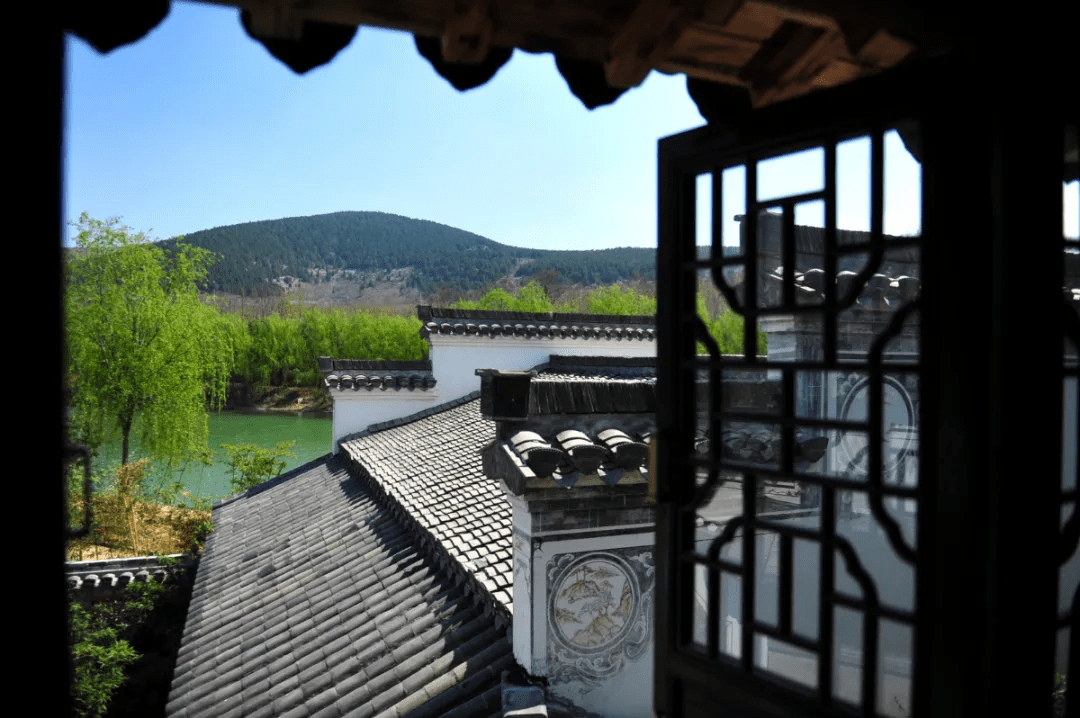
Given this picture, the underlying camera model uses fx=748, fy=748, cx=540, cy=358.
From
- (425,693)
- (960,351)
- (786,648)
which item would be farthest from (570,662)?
(960,351)

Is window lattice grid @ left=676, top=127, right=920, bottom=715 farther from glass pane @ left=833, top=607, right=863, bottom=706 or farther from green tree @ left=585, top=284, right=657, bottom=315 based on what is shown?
green tree @ left=585, top=284, right=657, bottom=315

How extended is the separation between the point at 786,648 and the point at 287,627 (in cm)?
387

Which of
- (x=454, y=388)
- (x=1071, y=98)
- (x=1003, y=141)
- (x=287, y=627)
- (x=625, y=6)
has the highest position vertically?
(x=625, y=6)

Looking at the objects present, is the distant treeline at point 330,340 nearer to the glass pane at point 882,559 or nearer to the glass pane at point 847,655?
the glass pane at point 882,559

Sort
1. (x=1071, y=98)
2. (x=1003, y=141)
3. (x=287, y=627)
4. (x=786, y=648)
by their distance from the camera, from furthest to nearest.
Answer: (x=287, y=627) < (x=786, y=648) < (x=1071, y=98) < (x=1003, y=141)

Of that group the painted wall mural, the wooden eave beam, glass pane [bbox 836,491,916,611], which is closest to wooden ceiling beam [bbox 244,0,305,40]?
the wooden eave beam

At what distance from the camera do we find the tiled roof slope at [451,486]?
5.18 metres

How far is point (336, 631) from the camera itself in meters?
5.60

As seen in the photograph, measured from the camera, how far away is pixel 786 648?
16.9ft

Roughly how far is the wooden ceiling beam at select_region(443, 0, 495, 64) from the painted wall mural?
2.87m

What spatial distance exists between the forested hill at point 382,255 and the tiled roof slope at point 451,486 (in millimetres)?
72027

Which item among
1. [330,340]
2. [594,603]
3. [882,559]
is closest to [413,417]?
[882,559]

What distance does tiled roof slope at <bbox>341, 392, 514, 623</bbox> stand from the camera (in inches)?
204

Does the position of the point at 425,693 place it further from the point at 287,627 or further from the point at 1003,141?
the point at 1003,141
